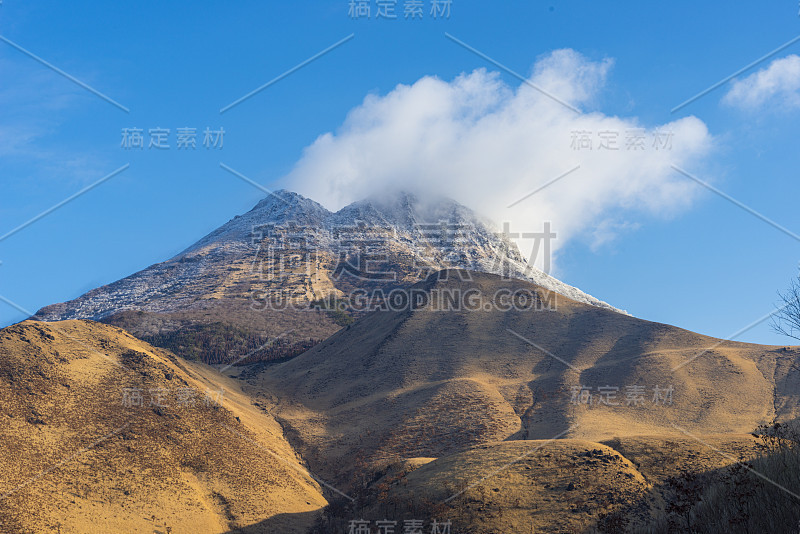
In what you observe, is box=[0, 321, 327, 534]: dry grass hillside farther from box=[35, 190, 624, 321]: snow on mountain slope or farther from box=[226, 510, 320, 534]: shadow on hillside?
box=[35, 190, 624, 321]: snow on mountain slope

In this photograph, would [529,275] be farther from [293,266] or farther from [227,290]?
[227,290]

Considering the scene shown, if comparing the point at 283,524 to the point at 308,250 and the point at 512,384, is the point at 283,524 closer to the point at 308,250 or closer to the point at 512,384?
the point at 512,384

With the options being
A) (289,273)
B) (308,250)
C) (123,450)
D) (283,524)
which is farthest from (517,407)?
(308,250)

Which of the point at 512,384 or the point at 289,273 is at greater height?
the point at 289,273

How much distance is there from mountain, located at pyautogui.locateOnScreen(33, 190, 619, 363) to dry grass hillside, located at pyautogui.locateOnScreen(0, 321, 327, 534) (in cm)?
4069

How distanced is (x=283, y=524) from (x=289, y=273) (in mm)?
104181

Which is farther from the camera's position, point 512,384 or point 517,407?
point 512,384

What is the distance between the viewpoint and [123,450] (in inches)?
1388

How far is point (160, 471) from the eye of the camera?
3481 cm

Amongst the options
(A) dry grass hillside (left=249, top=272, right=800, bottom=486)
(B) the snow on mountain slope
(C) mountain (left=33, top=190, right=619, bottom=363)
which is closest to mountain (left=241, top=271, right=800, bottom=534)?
(A) dry grass hillside (left=249, top=272, right=800, bottom=486)

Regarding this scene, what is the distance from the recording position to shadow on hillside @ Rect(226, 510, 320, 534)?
32.7 m

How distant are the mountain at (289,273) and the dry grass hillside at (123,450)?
40.7 meters

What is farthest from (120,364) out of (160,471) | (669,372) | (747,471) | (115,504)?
(669,372)

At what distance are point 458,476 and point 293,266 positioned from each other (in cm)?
11124
